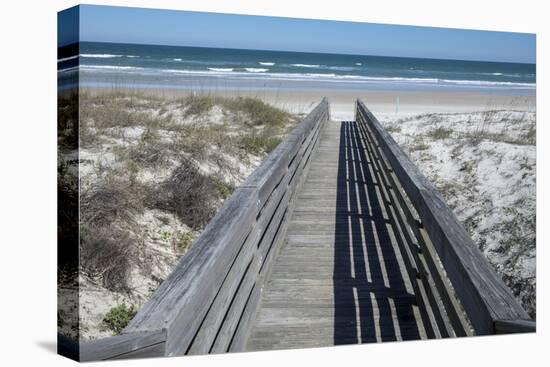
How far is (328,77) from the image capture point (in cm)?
2412

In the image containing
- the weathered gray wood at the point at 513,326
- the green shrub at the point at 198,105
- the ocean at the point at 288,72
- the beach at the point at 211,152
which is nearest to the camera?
the weathered gray wood at the point at 513,326

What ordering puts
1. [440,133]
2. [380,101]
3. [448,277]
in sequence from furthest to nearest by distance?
[380,101] → [440,133] → [448,277]

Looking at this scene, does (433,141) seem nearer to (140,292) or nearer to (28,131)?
(140,292)

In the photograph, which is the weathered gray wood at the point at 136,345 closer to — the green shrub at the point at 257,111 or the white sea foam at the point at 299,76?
the green shrub at the point at 257,111

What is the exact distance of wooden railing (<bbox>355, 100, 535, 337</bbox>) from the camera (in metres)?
2.46

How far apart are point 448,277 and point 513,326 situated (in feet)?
2.35

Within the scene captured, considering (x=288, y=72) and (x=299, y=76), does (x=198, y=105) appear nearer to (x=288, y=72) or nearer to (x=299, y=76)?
(x=288, y=72)

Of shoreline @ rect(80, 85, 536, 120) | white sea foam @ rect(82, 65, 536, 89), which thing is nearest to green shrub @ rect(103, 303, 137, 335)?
shoreline @ rect(80, 85, 536, 120)

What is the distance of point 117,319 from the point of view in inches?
197

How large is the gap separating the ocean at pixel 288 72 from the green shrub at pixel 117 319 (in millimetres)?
2391

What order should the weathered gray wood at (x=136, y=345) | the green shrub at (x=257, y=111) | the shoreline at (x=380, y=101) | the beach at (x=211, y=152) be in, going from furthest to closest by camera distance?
the green shrub at (x=257, y=111) < the shoreline at (x=380, y=101) < the beach at (x=211, y=152) < the weathered gray wood at (x=136, y=345)

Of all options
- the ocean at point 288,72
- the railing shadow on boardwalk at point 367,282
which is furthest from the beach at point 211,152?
the railing shadow on boardwalk at point 367,282

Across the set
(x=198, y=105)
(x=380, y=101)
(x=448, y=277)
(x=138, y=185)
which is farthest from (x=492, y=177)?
(x=380, y=101)

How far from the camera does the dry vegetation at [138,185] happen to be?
538 centimetres
